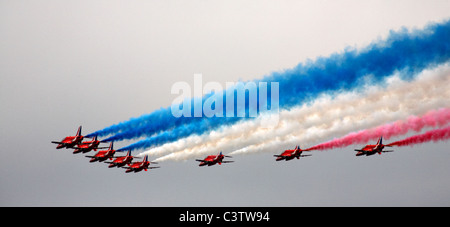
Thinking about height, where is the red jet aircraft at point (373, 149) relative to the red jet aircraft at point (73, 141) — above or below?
below

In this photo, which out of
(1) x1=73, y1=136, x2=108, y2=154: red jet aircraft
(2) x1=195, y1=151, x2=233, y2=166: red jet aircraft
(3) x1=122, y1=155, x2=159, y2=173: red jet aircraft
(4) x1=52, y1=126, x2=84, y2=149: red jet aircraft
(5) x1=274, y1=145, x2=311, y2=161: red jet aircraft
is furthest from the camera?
(3) x1=122, y1=155, x2=159, y2=173: red jet aircraft

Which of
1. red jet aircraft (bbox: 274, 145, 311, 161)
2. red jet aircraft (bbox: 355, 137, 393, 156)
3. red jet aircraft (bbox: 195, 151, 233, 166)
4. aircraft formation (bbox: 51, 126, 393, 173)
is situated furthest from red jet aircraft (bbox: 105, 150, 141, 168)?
red jet aircraft (bbox: 355, 137, 393, 156)

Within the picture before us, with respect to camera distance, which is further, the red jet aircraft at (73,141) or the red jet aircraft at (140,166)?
the red jet aircraft at (140,166)

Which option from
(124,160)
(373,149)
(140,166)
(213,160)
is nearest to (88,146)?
(124,160)

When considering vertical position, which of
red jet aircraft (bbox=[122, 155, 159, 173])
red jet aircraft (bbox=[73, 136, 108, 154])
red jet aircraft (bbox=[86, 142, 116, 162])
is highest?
red jet aircraft (bbox=[73, 136, 108, 154])

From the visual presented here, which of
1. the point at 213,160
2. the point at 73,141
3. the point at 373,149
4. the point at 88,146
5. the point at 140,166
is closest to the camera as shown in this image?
the point at 373,149

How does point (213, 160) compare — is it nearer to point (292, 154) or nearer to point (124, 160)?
point (292, 154)

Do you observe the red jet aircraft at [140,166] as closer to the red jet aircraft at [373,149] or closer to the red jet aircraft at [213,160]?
the red jet aircraft at [213,160]

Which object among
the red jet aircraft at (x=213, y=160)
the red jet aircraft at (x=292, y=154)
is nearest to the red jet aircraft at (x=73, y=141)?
the red jet aircraft at (x=213, y=160)

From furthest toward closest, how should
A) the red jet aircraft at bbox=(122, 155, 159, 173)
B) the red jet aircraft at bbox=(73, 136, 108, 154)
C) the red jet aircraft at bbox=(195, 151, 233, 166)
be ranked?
the red jet aircraft at bbox=(122, 155, 159, 173)
the red jet aircraft at bbox=(73, 136, 108, 154)
the red jet aircraft at bbox=(195, 151, 233, 166)

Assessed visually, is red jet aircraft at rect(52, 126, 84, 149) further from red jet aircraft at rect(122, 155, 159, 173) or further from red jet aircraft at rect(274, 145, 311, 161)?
red jet aircraft at rect(274, 145, 311, 161)

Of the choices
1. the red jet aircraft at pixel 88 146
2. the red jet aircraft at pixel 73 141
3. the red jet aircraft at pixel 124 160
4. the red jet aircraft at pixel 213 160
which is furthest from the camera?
the red jet aircraft at pixel 124 160
